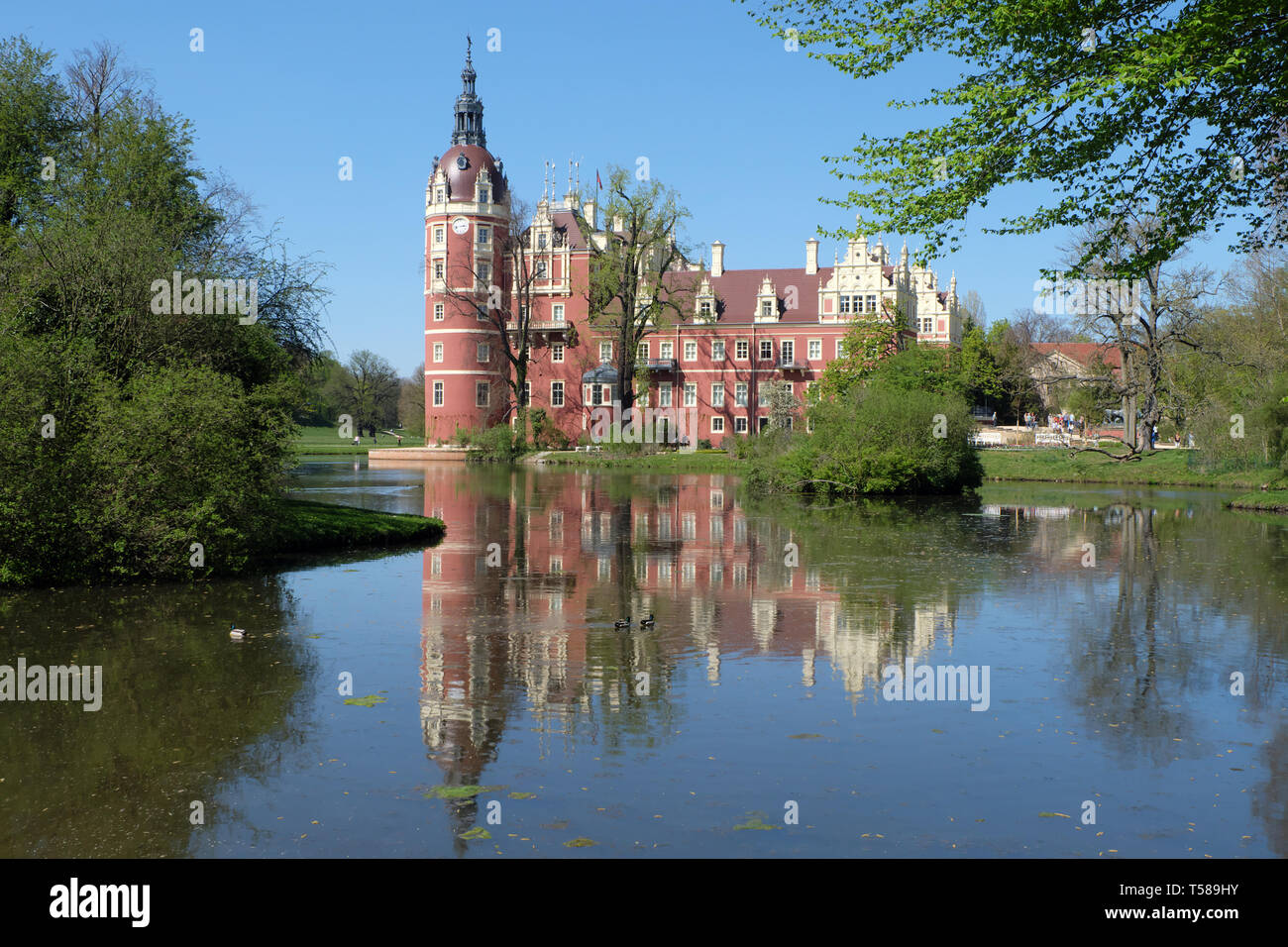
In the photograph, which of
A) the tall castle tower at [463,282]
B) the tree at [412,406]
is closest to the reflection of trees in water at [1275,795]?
the tall castle tower at [463,282]

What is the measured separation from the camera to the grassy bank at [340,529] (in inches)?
811

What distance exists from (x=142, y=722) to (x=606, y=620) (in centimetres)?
605

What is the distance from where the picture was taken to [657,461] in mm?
58781

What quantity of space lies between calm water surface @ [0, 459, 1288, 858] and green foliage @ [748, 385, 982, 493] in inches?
604

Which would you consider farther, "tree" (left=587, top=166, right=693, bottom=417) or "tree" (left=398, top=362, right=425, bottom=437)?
"tree" (left=398, top=362, right=425, bottom=437)

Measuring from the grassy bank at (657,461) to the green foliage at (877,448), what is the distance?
16.5 m

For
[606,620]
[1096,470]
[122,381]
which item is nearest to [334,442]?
[1096,470]

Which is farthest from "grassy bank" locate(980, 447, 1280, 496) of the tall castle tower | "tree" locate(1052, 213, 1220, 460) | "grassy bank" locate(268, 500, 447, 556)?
the tall castle tower

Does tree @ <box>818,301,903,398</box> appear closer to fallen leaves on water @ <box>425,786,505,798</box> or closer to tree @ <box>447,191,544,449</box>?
tree @ <box>447,191,544,449</box>

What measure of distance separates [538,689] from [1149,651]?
6814mm

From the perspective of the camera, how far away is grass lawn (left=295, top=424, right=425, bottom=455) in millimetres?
86438

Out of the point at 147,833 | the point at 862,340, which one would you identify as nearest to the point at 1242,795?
the point at 147,833

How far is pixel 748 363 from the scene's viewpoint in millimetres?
75750
